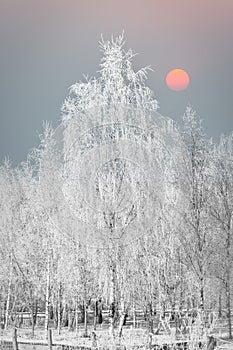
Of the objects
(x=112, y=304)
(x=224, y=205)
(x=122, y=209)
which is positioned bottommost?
(x=112, y=304)

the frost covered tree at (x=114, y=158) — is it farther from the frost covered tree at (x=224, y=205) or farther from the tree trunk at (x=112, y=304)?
the frost covered tree at (x=224, y=205)

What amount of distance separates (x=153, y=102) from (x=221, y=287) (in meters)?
8.86

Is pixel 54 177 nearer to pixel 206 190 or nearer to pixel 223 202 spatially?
pixel 206 190

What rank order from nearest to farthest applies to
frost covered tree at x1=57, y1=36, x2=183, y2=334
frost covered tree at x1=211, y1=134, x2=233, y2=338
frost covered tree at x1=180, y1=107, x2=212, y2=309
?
1. frost covered tree at x1=57, y1=36, x2=183, y2=334
2. frost covered tree at x1=180, y1=107, x2=212, y2=309
3. frost covered tree at x1=211, y1=134, x2=233, y2=338

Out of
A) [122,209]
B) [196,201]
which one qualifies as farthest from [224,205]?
[122,209]

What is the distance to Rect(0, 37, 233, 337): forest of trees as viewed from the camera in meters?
6.83

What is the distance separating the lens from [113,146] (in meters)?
6.90

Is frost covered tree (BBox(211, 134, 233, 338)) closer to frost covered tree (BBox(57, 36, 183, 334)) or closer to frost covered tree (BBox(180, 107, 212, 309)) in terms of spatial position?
frost covered tree (BBox(180, 107, 212, 309))

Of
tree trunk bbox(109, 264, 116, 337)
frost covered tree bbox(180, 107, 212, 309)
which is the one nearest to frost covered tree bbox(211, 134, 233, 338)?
frost covered tree bbox(180, 107, 212, 309)

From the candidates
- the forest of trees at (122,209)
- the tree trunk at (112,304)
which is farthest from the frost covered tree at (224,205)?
the tree trunk at (112,304)

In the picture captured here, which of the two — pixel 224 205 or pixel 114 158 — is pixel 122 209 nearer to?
pixel 114 158

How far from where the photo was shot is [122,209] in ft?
25.1

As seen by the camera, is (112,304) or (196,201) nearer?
(112,304)

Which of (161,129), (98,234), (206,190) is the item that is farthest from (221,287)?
(161,129)
